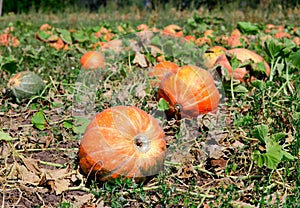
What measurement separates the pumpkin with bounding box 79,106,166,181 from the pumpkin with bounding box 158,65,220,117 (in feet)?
1.67

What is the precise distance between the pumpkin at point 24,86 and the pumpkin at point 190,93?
109cm

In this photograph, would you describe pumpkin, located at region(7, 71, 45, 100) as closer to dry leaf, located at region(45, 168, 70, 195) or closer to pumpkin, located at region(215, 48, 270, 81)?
dry leaf, located at region(45, 168, 70, 195)

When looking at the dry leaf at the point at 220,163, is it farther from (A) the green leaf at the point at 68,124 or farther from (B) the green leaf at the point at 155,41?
(B) the green leaf at the point at 155,41

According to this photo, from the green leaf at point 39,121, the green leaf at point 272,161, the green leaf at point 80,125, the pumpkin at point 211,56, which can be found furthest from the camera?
the pumpkin at point 211,56

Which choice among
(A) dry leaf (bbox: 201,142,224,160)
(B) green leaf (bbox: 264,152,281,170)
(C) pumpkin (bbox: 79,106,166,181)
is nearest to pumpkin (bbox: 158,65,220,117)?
(A) dry leaf (bbox: 201,142,224,160)

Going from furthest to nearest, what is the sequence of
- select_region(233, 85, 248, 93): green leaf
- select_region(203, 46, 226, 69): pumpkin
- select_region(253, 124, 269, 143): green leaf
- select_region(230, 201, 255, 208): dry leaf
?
select_region(203, 46, 226, 69): pumpkin, select_region(233, 85, 248, 93): green leaf, select_region(253, 124, 269, 143): green leaf, select_region(230, 201, 255, 208): dry leaf

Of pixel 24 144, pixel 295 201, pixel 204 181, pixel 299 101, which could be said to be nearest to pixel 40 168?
pixel 24 144

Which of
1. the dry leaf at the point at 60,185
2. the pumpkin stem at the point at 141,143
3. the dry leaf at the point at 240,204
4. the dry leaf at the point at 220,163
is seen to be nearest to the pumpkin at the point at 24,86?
the dry leaf at the point at 60,185

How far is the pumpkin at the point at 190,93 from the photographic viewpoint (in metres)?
3.00

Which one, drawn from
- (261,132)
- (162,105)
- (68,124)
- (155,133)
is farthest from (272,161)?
(68,124)

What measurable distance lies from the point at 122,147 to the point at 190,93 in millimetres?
792

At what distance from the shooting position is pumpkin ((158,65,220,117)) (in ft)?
9.86

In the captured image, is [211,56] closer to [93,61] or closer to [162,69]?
[162,69]

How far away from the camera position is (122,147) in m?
2.37
